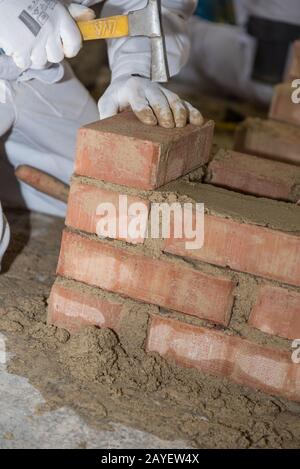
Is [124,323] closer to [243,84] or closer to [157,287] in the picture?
[157,287]

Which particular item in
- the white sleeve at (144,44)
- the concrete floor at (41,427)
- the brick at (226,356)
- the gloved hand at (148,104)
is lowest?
the concrete floor at (41,427)

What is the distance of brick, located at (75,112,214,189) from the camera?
1.90 meters

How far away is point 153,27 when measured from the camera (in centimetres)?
218

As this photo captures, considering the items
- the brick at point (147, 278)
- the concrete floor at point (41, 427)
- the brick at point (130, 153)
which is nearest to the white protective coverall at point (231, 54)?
the brick at point (130, 153)

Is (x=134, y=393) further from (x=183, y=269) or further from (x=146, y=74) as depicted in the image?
(x=146, y=74)

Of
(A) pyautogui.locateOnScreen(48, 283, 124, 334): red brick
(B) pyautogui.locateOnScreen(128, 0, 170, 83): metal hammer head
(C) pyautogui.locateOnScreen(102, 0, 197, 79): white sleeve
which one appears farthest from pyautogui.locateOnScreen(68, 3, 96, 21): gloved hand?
(A) pyautogui.locateOnScreen(48, 283, 124, 334): red brick

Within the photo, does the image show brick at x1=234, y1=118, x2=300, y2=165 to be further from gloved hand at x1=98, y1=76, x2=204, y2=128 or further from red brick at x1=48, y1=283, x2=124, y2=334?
red brick at x1=48, y1=283, x2=124, y2=334

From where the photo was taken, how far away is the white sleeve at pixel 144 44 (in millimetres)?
2514

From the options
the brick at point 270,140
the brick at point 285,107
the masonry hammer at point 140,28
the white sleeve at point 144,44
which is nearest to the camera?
the masonry hammer at point 140,28

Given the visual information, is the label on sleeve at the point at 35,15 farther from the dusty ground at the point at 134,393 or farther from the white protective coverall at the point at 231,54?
the white protective coverall at the point at 231,54

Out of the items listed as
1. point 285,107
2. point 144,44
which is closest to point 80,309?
point 144,44

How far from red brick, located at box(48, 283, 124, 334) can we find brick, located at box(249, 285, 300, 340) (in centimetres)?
39

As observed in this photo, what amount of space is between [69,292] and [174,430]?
0.54m

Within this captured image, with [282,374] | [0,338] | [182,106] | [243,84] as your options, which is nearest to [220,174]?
[182,106]
